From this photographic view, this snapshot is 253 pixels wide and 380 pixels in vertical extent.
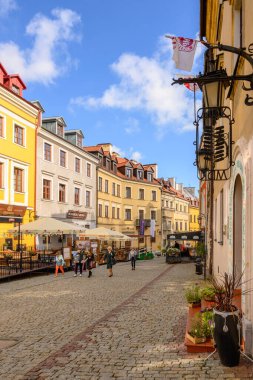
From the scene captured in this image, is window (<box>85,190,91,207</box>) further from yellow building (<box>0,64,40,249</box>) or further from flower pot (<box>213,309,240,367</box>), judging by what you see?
flower pot (<box>213,309,240,367</box>)

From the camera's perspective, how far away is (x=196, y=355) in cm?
645

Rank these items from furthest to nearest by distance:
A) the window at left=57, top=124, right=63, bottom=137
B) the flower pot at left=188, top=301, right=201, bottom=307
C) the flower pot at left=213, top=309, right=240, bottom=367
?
the window at left=57, top=124, right=63, bottom=137, the flower pot at left=188, top=301, right=201, bottom=307, the flower pot at left=213, top=309, right=240, bottom=367

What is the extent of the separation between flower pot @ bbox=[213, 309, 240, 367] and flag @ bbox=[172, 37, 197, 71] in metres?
6.13

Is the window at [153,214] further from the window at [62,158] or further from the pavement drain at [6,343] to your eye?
the pavement drain at [6,343]

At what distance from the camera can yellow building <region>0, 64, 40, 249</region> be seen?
26.5 metres

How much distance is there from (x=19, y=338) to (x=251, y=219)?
5031 millimetres

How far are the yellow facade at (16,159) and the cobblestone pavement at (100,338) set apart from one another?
43.3 feet

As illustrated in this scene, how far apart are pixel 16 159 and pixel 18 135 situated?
1.87 m

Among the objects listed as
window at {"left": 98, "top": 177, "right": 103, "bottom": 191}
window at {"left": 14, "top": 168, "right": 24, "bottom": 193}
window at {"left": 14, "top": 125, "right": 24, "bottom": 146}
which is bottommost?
window at {"left": 14, "top": 168, "right": 24, "bottom": 193}

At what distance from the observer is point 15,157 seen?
2773cm

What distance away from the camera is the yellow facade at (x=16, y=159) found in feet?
86.9

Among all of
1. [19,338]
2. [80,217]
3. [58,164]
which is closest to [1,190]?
[58,164]

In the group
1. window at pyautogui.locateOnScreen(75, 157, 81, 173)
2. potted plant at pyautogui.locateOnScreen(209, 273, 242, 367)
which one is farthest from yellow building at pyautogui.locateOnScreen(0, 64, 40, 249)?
potted plant at pyautogui.locateOnScreen(209, 273, 242, 367)

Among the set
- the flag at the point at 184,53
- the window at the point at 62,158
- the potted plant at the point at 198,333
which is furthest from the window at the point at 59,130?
the potted plant at the point at 198,333
